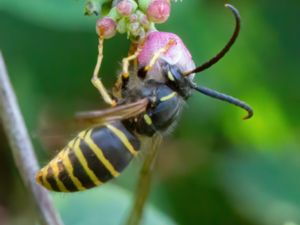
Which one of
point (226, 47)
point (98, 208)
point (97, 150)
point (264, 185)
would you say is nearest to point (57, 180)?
point (97, 150)

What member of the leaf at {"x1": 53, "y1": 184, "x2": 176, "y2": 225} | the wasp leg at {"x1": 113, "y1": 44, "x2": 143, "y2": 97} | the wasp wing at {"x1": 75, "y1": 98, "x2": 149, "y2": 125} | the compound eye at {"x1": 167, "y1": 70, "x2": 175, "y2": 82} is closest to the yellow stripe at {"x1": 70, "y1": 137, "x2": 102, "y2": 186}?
the wasp wing at {"x1": 75, "y1": 98, "x2": 149, "y2": 125}

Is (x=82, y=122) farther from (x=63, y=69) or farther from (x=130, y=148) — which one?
(x=63, y=69)

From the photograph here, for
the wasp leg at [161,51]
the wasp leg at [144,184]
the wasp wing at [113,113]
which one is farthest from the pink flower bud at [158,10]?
the wasp leg at [144,184]

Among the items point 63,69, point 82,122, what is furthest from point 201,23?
point 82,122

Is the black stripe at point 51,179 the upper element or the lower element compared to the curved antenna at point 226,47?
lower

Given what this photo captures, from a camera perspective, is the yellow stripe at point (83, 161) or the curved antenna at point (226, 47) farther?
the yellow stripe at point (83, 161)

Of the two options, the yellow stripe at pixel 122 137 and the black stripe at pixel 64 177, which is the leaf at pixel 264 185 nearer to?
the yellow stripe at pixel 122 137

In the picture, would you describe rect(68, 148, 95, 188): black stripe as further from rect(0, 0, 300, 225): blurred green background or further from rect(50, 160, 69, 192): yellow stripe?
rect(0, 0, 300, 225): blurred green background
